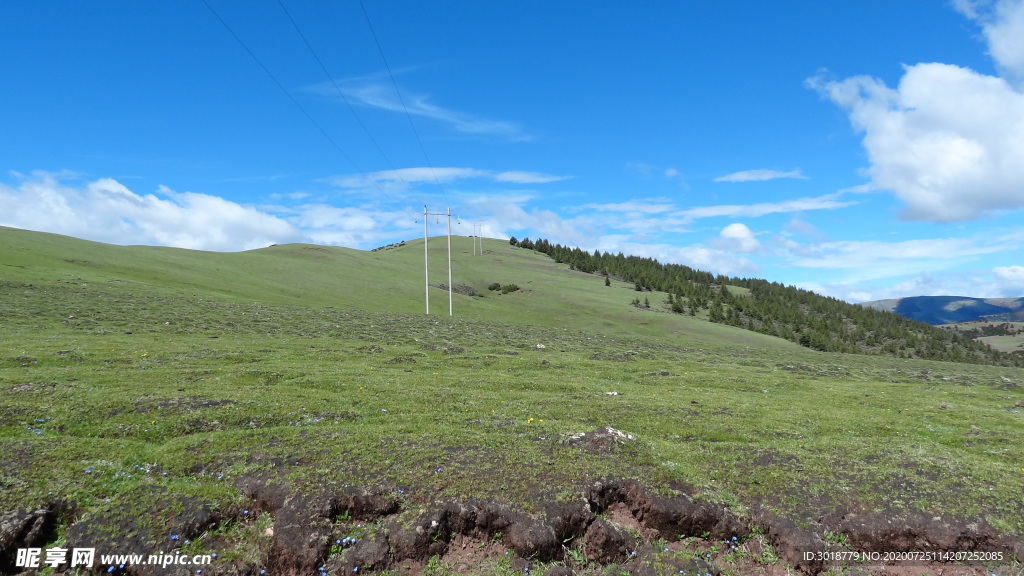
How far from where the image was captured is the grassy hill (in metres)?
8.18

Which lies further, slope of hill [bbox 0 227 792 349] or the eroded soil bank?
slope of hill [bbox 0 227 792 349]

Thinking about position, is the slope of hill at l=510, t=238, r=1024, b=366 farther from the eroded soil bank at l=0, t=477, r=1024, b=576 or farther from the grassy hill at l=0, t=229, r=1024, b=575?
the eroded soil bank at l=0, t=477, r=1024, b=576

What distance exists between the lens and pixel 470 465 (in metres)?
10.4

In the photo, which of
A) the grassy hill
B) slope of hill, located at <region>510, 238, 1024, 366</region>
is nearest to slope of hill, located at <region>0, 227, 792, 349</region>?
slope of hill, located at <region>510, 238, 1024, 366</region>

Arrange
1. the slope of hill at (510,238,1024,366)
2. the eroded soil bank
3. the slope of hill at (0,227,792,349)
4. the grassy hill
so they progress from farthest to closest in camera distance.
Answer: the slope of hill at (510,238,1024,366)
the slope of hill at (0,227,792,349)
the grassy hill
the eroded soil bank

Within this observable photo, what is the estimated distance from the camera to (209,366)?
2216 cm

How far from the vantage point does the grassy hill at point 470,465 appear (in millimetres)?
8180

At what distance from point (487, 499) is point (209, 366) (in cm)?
1844

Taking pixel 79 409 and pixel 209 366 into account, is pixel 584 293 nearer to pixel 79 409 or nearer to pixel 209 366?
pixel 209 366

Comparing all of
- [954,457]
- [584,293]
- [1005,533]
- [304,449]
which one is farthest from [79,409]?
[584,293]

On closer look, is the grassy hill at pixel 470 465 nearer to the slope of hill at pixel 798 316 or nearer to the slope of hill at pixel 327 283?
the slope of hill at pixel 327 283

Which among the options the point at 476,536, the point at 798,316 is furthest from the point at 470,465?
the point at 798,316

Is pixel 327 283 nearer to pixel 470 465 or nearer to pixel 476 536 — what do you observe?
pixel 470 465

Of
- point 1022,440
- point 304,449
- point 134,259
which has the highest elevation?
point 134,259
